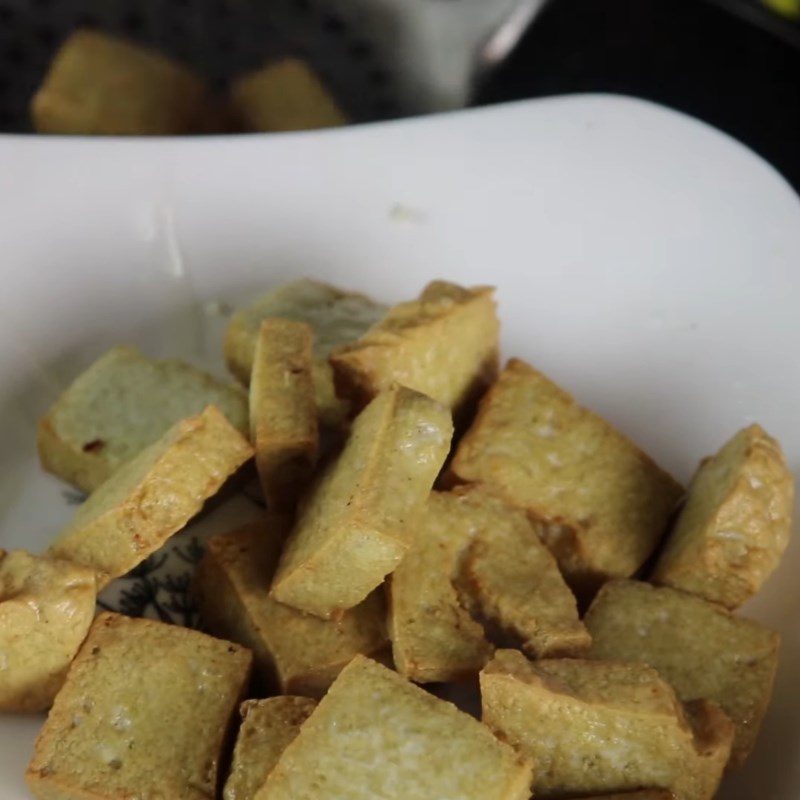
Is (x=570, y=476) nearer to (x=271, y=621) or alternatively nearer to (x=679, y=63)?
(x=271, y=621)

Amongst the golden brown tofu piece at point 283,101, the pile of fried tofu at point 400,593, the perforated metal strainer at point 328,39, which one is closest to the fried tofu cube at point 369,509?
the pile of fried tofu at point 400,593

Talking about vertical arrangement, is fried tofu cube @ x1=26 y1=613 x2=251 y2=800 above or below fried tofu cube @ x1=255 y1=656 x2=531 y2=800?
below

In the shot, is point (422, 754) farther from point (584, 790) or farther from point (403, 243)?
point (403, 243)

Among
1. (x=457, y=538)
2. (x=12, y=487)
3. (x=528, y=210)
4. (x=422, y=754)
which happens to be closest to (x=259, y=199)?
(x=528, y=210)

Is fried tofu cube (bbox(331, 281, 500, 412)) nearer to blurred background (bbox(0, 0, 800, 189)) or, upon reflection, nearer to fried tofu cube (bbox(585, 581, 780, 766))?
fried tofu cube (bbox(585, 581, 780, 766))

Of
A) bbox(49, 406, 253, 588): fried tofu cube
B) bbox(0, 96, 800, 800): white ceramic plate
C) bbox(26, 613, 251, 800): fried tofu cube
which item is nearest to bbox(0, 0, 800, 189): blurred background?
bbox(0, 96, 800, 800): white ceramic plate

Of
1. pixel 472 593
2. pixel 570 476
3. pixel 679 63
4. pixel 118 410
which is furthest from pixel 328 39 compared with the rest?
pixel 472 593

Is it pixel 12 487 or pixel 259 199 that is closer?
pixel 12 487
